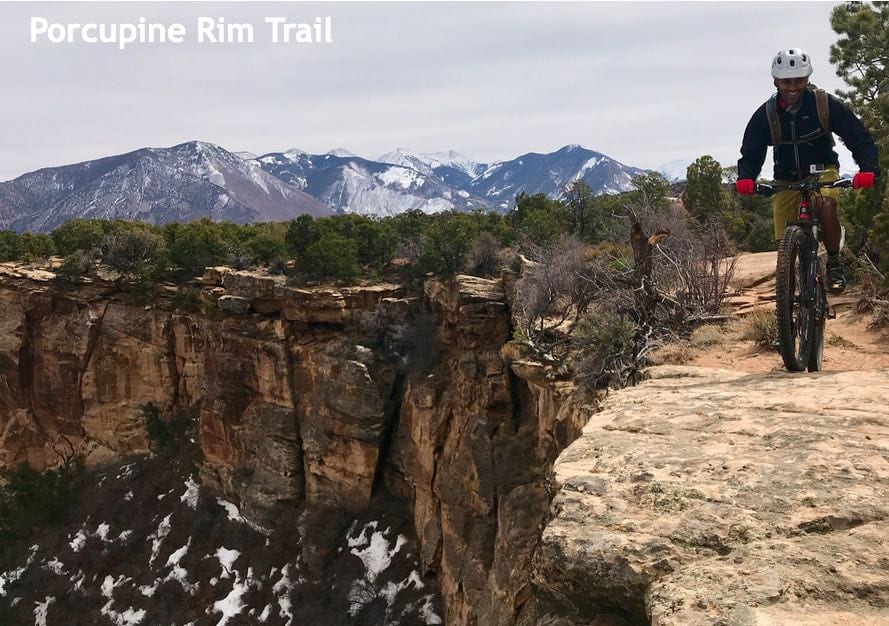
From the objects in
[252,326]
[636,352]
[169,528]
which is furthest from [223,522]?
[636,352]

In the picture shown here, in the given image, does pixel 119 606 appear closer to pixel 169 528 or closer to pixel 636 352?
pixel 169 528

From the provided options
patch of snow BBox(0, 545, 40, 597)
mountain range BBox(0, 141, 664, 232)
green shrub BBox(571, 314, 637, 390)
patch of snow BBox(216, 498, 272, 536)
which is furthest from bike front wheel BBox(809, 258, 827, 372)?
mountain range BBox(0, 141, 664, 232)

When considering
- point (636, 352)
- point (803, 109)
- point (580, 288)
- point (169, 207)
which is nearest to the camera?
point (803, 109)

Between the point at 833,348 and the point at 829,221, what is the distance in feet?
5.60

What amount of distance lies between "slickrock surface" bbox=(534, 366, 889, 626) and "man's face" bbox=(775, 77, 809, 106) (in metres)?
2.43

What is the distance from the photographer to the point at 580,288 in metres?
11.9

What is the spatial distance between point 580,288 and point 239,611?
16.2 metres

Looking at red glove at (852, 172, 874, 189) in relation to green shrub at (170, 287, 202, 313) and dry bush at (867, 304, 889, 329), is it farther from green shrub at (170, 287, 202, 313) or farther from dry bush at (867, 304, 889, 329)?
green shrub at (170, 287, 202, 313)

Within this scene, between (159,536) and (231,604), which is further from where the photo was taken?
(159,536)

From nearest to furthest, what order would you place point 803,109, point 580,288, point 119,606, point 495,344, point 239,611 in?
point 803,109 < point 580,288 < point 495,344 < point 239,611 < point 119,606

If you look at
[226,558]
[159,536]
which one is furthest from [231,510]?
[159,536]

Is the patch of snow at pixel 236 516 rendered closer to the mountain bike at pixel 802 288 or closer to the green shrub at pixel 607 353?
the green shrub at pixel 607 353

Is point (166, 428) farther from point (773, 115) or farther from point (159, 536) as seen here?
point (773, 115)

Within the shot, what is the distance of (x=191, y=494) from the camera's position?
2534 cm
